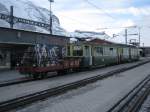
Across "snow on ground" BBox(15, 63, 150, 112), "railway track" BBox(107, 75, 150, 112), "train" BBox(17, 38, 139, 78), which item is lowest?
"snow on ground" BBox(15, 63, 150, 112)

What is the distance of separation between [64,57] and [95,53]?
778cm

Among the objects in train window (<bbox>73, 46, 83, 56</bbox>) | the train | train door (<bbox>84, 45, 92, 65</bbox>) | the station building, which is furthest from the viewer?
the station building

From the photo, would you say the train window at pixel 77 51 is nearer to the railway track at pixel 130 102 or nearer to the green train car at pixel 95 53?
the green train car at pixel 95 53

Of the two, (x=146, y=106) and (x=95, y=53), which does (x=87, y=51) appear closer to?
(x=95, y=53)

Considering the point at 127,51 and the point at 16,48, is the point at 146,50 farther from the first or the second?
the point at 16,48

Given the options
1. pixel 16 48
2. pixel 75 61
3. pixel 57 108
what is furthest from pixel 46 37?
pixel 57 108

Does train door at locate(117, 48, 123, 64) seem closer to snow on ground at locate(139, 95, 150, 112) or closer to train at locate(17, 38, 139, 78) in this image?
train at locate(17, 38, 139, 78)

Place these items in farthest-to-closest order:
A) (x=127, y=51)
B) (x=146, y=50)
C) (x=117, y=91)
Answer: (x=146, y=50), (x=127, y=51), (x=117, y=91)

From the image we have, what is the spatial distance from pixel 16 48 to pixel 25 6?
4766 inches

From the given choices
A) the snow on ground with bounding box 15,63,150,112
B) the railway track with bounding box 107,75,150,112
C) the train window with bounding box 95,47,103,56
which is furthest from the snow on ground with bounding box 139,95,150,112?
the train window with bounding box 95,47,103,56

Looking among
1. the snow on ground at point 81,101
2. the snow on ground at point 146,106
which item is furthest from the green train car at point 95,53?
the snow on ground at point 146,106

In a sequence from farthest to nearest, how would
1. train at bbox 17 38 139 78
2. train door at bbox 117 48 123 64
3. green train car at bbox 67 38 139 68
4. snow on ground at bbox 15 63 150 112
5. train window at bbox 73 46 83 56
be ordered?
train door at bbox 117 48 123 64
green train car at bbox 67 38 139 68
train window at bbox 73 46 83 56
train at bbox 17 38 139 78
snow on ground at bbox 15 63 150 112

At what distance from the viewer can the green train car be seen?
33.0m

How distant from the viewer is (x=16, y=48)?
40.7 metres
